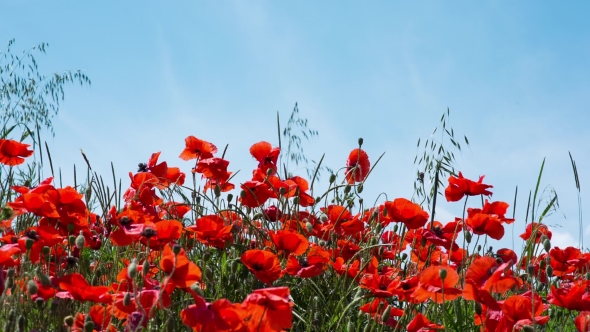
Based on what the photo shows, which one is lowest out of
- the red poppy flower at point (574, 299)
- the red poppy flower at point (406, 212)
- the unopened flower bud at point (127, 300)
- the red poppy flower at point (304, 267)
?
the unopened flower bud at point (127, 300)

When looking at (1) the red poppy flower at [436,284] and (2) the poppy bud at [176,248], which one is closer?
(2) the poppy bud at [176,248]

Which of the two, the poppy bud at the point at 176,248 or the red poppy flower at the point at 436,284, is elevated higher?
the red poppy flower at the point at 436,284

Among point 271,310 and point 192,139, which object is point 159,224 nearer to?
point 271,310

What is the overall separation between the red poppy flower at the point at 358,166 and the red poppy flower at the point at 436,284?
1.11 meters

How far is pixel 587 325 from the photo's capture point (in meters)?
1.58

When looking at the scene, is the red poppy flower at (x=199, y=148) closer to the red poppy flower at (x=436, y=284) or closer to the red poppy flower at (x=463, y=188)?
the red poppy flower at (x=463, y=188)

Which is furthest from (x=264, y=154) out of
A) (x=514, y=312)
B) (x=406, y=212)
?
(x=514, y=312)

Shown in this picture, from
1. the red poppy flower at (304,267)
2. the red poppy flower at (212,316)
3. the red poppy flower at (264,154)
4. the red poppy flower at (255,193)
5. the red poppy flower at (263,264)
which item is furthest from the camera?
the red poppy flower at (264,154)

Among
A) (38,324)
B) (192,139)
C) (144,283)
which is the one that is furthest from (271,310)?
(192,139)

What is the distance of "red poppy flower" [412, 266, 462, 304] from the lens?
1514 millimetres

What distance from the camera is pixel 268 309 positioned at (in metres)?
1.28

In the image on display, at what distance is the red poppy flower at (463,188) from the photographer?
242 cm

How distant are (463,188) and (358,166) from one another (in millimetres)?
425

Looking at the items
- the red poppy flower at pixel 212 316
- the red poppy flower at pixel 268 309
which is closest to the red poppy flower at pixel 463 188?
the red poppy flower at pixel 268 309
